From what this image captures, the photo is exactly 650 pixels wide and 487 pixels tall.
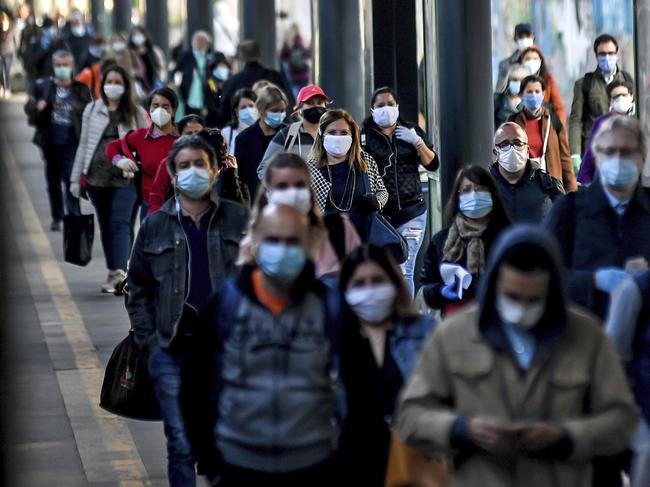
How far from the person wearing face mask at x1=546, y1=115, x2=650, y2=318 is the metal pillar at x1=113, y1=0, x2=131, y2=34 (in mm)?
33415

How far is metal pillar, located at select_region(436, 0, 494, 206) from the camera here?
1342 centimetres

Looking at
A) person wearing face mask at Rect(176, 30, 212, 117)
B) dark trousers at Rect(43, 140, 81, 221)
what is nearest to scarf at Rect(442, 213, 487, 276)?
dark trousers at Rect(43, 140, 81, 221)

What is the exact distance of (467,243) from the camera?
29.2 feet

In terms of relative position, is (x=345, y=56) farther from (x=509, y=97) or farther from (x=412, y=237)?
(x=412, y=237)

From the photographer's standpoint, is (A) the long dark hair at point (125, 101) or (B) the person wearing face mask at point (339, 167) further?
(A) the long dark hair at point (125, 101)

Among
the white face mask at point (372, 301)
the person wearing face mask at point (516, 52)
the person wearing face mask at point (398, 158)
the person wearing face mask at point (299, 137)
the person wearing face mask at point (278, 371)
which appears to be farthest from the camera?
the person wearing face mask at point (516, 52)

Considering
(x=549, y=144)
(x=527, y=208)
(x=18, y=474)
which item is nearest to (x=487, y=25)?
(x=549, y=144)

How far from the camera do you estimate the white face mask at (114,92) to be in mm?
15094

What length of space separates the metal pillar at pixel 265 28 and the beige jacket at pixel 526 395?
65.8ft

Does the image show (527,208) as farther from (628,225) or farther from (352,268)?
(352,268)

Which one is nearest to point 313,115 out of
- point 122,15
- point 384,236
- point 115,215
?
point 384,236

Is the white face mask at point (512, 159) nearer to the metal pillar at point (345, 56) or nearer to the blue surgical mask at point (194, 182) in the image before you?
the blue surgical mask at point (194, 182)

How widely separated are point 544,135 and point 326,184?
326cm

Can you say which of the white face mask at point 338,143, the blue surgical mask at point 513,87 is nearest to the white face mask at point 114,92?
the blue surgical mask at point 513,87
